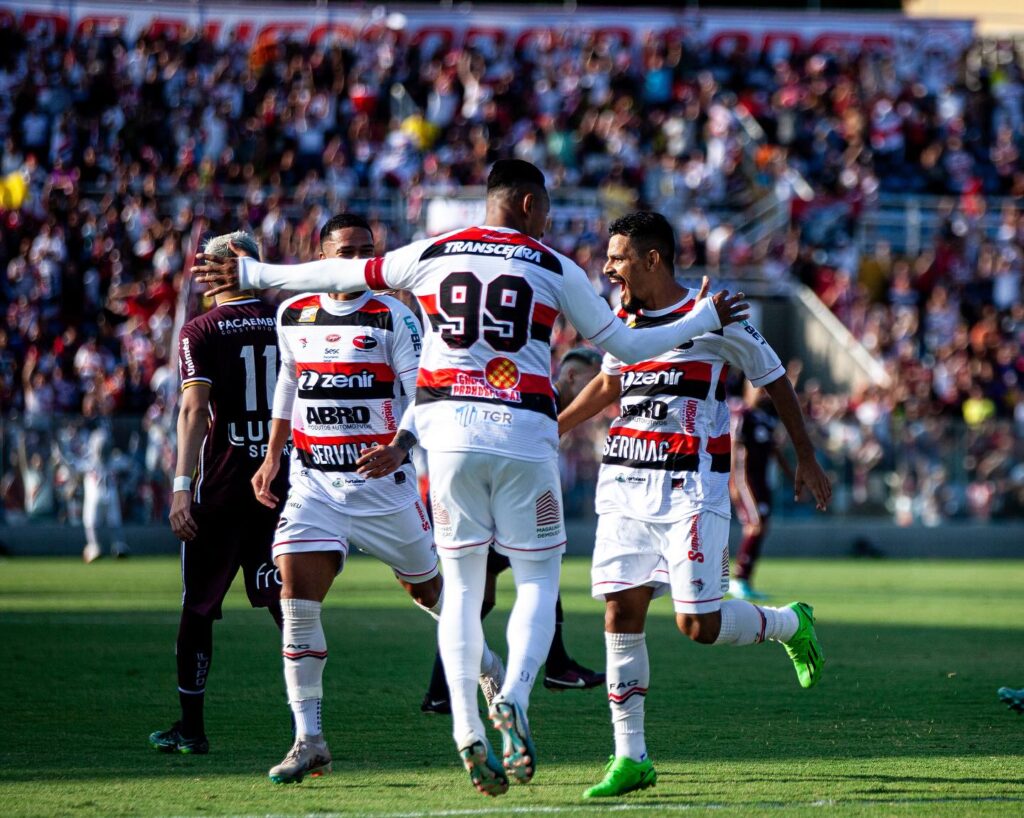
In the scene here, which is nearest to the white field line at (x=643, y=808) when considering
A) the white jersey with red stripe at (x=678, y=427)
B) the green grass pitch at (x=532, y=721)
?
the green grass pitch at (x=532, y=721)

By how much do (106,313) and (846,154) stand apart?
52.6 ft

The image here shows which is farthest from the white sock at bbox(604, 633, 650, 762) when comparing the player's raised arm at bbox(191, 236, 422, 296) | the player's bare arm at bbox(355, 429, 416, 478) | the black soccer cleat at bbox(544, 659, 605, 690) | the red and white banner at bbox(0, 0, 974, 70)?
the red and white banner at bbox(0, 0, 974, 70)

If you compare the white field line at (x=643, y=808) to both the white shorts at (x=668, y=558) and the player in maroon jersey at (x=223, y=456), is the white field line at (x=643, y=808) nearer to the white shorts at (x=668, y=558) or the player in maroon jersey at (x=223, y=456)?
the white shorts at (x=668, y=558)

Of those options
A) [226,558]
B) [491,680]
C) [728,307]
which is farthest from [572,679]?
[728,307]

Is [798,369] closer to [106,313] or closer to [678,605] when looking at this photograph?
[106,313]

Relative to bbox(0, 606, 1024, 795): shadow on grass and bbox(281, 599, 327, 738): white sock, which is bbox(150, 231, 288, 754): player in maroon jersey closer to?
bbox(0, 606, 1024, 795): shadow on grass

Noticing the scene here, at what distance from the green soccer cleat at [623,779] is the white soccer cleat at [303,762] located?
1.20m

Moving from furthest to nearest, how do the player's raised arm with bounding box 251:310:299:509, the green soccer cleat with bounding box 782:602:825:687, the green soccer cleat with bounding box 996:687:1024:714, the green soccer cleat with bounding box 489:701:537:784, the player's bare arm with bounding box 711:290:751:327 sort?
the green soccer cleat with bounding box 996:687:1024:714 → the green soccer cleat with bounding box 782:602:825:687 → the player's raised arm with bounding box 251:310:299:509 → the player's bare arm with bounding box 711:290:751:327 → the green soccer cleat with bounding box 489:701:537:784

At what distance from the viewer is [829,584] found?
19062 millimetres

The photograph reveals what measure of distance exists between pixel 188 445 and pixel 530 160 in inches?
949

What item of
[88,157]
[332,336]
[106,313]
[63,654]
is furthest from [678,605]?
[88,157]

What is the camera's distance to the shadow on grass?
7.38 metres

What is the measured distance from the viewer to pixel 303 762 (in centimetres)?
675

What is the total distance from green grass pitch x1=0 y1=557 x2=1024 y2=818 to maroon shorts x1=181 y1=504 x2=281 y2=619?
73 centimetres
